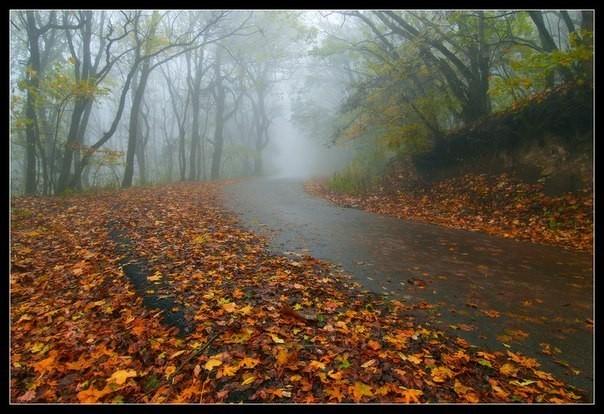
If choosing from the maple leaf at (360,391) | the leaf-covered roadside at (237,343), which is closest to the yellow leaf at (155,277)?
the leaf-covered roadside at (237,343)

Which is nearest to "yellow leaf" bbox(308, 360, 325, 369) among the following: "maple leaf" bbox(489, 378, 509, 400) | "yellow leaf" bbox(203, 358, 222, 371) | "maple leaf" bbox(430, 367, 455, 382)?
"yellow leaf" bbox(203, 358, 222, 371)

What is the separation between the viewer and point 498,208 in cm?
984

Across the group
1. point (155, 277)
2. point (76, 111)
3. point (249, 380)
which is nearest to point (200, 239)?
point (155, 277)

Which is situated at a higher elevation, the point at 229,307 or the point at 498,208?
the point at 498,208

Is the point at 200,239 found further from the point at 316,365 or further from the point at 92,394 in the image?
the point at 316,365

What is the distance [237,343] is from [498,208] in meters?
8.94

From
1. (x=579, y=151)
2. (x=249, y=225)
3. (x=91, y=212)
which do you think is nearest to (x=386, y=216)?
(x=249, y=225)

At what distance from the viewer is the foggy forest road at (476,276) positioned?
12.5 ft

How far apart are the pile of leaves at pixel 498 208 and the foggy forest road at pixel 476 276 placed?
719 mm

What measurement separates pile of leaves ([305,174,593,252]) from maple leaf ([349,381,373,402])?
251 inches

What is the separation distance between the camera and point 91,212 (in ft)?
32.9

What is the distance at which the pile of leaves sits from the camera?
309 inches

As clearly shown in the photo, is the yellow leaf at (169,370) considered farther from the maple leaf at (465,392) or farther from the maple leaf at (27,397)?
the maple leaf at (465,392)
